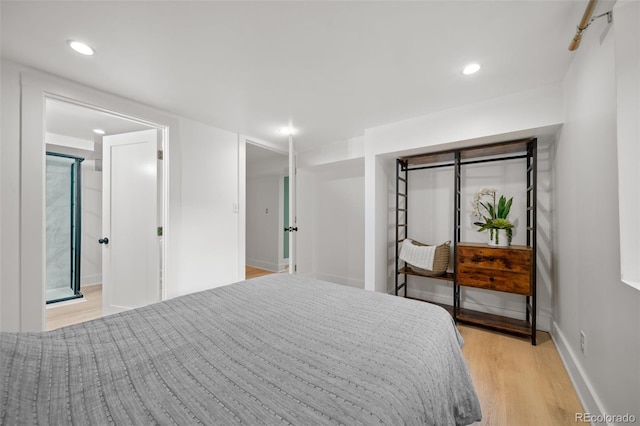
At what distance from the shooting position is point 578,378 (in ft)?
5.38

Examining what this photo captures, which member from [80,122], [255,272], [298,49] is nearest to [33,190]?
[80,122]

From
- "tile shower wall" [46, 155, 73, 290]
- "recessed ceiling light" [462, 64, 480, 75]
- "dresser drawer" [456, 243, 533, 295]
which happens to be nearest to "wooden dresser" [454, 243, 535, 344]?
"dresser drawer" [456, 243, 533, 295]

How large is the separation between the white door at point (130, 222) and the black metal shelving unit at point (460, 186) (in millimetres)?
2948

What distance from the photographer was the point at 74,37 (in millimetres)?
1590

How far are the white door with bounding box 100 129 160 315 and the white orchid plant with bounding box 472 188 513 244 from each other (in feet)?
11.7

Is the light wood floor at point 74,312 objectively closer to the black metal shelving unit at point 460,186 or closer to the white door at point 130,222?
the white door at point 130,222

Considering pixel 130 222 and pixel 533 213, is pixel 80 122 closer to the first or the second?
pixel 130 222

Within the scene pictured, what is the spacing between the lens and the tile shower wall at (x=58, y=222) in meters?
3.77

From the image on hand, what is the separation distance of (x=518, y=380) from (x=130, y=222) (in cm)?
396

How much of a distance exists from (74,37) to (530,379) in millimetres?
3870

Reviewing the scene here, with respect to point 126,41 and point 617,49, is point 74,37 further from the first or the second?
point 617,49

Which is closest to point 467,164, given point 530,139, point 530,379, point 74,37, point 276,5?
point 530,139

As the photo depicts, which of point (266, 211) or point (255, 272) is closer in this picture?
point (255, 272)

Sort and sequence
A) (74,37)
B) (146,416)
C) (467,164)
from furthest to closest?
(467,164)
(74,37)
(146,416)
